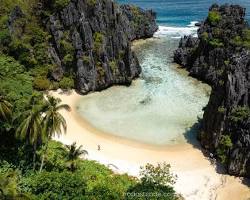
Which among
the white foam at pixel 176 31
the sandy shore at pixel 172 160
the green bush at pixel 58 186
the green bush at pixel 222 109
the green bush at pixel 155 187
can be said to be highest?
the green bush at pixel 222 109

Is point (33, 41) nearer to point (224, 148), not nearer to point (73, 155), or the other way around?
point (73, 155)

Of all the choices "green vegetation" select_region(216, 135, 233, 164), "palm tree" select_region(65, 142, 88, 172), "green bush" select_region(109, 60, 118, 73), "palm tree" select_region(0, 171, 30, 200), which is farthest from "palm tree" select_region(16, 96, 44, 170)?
"green bush" select_region(109, 60, 118, 73)

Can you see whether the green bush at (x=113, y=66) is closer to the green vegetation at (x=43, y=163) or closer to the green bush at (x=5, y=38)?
the green bush at (x=5, y=38)

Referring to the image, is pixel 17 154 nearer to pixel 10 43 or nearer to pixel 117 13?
pixel 10 43

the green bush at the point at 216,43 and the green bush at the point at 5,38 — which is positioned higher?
the green bush at the point at 5,38

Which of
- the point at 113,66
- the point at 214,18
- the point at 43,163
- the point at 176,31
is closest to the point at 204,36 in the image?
the point at 214,18

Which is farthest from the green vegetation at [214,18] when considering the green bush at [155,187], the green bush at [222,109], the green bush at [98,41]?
the green bush at [155,187]
